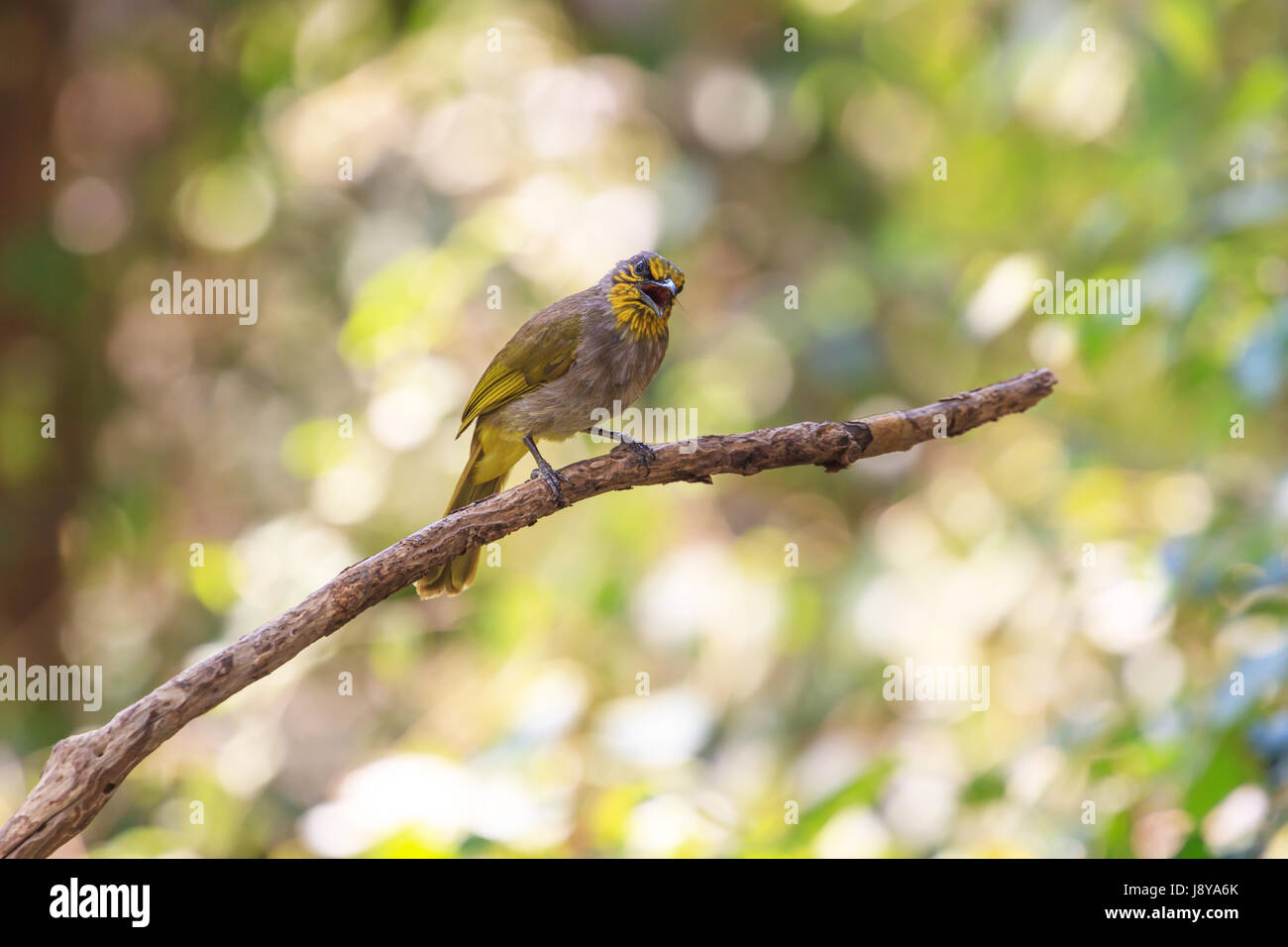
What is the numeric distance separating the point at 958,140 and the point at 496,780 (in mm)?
4644

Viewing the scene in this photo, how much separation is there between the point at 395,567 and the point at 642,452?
753 millimetres

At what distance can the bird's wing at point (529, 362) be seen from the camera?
3.18 m

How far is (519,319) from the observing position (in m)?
6.13

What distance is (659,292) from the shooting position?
3.15 metres

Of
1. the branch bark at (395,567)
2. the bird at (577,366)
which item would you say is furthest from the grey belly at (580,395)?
the branch bark at (395,567)

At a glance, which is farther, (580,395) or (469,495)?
(469,495)

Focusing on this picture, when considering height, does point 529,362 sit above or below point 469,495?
above

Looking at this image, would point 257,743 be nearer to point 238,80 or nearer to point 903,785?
point 903,785

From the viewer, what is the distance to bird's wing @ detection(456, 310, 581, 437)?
10.4ft

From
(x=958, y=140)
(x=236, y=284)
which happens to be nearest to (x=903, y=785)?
(x=958, y=140)
